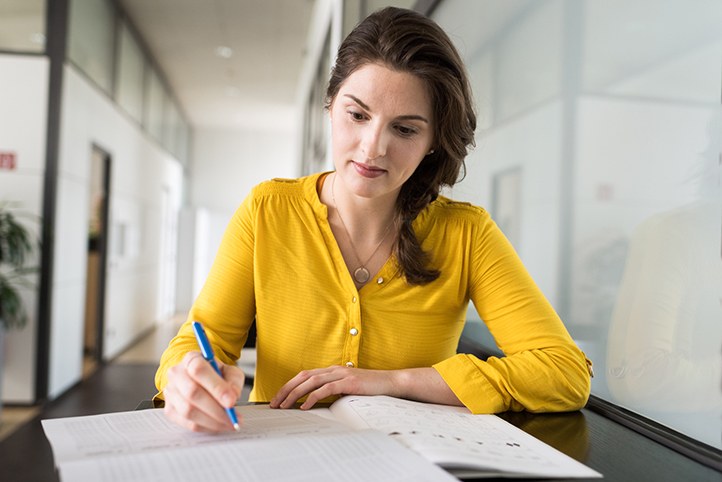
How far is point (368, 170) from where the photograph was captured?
46.3 inches

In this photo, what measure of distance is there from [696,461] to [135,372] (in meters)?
5.19

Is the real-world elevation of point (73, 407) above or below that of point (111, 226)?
below

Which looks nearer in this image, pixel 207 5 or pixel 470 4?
pixel 470 4

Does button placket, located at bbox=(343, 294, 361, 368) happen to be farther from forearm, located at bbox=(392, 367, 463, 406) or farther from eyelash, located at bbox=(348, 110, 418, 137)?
eyelash, located at bbox=(348, 110, 418, 137)

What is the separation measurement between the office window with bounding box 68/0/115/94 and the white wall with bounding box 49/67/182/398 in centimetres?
14

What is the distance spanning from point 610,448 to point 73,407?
4049mm

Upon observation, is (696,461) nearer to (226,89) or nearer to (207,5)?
(207,5)

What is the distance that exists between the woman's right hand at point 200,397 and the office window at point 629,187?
673 millimetres

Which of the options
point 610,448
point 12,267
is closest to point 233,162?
point 12,267

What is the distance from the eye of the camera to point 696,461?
2.84ft

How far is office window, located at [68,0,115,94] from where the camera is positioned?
4.50 metres

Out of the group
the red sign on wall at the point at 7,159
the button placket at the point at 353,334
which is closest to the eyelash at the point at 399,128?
the button placket at the point at 353,334

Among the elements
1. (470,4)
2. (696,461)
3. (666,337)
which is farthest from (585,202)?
(470,4)

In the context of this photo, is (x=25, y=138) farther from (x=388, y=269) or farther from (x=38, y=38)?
(x=388, y=269)
